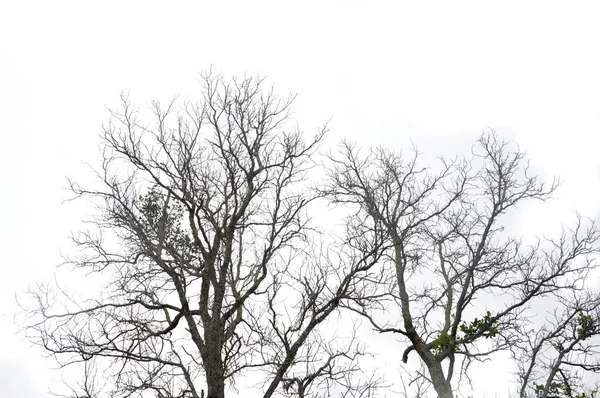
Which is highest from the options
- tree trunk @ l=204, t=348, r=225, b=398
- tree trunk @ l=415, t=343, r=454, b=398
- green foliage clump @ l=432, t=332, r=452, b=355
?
green foliage clump @ l=432, t=332, r=452, b=355

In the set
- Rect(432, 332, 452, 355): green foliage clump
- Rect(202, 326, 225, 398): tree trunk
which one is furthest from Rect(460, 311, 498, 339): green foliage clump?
Rect(202, 326, 225, 398): tree trunk

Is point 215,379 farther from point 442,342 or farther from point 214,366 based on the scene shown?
point 442,342

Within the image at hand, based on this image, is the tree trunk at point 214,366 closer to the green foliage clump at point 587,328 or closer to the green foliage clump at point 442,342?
the green foliage clump at point 442,342

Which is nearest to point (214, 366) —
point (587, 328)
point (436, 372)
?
point (436, 372)

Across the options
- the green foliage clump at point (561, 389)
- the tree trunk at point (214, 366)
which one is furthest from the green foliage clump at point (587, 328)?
the tree trunk at point (214, 366)

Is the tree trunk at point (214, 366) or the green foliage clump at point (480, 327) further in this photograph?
the green foliage clump at point (480, 327)

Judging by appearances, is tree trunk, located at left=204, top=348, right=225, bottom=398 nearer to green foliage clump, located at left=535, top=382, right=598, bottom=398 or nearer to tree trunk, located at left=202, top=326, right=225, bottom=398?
tree trunk, located at left=202, top=326, right=225, bottom=398

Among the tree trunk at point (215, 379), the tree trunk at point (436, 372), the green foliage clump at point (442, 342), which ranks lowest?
the tree trunk at point (215, 379)

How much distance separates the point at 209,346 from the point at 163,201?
3848mm

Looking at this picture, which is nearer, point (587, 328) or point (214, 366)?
point (214, 366)

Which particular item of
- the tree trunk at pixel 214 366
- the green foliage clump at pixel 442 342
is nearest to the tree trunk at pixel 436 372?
the green foliage clump at pixel 442 342

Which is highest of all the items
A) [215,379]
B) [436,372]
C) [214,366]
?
[436,372]

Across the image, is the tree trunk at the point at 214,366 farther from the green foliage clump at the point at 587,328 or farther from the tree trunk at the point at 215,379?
the green foliage clump at the point at 587,328

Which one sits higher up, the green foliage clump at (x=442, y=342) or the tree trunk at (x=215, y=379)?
the green foliage clump at (x=442, y=342)
